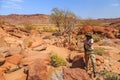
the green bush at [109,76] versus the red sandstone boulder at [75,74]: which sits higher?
the red sandstone boulder at [75,74]

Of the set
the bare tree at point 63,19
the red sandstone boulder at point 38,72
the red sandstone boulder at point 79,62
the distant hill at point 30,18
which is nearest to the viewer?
the red sandstone boulder at point 38,72

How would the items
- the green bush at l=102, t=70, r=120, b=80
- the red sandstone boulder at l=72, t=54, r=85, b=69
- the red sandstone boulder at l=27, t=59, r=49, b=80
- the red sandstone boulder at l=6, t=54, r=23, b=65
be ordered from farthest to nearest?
the red sandstone boulder at l=6, t=54, r=23, b=65 → the red sandstone boulder at l=72, t=54, r=85, b=69 → the green bush at l=102, t=70, r=120, b=80 → the red sandstone boulder at l=27, t=59, r=49, b=80

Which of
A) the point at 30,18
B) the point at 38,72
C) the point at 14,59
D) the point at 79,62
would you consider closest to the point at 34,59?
the point at 14,59

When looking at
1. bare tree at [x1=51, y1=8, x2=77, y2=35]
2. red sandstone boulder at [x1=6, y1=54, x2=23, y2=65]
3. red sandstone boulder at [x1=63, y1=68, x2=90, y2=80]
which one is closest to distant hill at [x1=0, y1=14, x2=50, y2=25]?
bare tree at [x1=51, y1=8, x2=77, y2=35]

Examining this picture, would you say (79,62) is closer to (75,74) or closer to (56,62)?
(56,62)

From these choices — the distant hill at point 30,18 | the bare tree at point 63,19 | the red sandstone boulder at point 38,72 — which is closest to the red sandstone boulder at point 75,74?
the red sandstone boulder at point 38,72

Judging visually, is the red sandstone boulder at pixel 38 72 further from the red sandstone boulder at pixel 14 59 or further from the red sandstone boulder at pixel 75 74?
the red sandstone boulder at pixel 14 59

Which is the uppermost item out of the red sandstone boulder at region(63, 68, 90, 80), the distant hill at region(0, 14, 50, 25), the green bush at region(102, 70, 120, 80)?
the red sandstone boulder at region(63, 68, 90, 80)

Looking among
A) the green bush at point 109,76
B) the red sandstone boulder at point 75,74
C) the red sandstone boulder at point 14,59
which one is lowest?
the green bush at point 109,76

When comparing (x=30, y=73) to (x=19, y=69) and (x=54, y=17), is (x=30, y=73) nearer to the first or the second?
(x=19, y=69)

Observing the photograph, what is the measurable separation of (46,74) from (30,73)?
1.96ft

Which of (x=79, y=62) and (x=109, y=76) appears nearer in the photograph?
(x=109, y=76)

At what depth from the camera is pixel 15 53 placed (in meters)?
12.2

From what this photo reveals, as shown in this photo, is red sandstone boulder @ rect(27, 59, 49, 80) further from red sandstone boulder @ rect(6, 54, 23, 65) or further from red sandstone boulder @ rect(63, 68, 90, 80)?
red sandstone boulder @ rect(6, 54, 23, 65)
